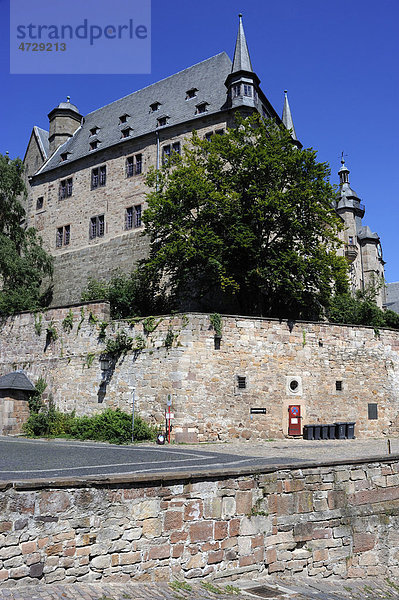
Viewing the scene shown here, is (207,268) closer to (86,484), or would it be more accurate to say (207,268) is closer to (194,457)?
(194,457)

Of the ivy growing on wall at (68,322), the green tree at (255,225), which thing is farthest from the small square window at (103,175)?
the ivy growing on wall at (68,322)

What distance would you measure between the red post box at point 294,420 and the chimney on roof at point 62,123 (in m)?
31.7

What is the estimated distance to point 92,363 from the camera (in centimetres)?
2308

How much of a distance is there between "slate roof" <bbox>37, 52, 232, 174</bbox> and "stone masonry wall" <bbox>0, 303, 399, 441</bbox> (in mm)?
17181

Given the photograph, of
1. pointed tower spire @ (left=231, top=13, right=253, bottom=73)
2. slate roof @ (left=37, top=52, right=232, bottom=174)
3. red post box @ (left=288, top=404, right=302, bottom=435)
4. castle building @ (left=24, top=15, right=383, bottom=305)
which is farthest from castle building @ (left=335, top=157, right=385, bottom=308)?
red post box @ (left=288, top=404, right=302, bottom=435)

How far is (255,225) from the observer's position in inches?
1009

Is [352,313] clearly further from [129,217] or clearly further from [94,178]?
[94,178]

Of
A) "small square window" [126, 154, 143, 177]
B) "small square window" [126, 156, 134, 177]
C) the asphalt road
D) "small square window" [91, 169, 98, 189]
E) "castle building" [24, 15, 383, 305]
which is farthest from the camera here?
"small square window" [91, 169, 98, 189]

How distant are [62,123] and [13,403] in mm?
28169

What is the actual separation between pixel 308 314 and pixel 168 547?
20.7 m

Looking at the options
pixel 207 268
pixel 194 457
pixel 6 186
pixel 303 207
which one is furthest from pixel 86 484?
pixel 6 186

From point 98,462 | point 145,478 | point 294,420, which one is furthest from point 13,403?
point 145,478

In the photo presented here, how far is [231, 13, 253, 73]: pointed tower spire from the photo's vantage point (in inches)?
1312

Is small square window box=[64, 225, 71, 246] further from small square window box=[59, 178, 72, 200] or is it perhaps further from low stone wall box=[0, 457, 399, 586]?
low stone wall box=[0, 457, 399, 586]
